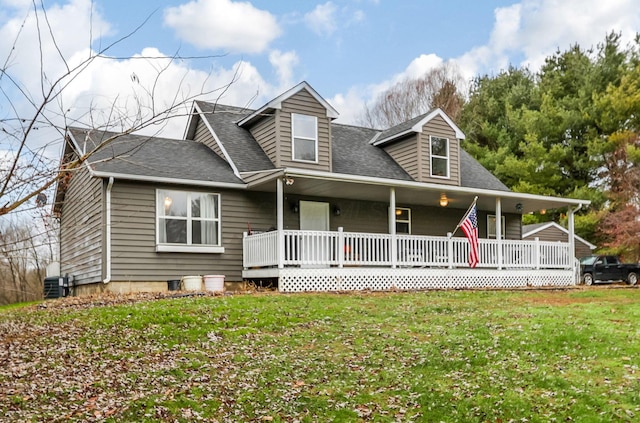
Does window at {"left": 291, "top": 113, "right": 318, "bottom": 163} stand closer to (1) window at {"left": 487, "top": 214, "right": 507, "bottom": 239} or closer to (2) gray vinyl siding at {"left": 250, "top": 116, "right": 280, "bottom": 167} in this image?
(2) gray vinyl siding at {"left": 250, "top": 116, "right": 280, "bottom": 167}

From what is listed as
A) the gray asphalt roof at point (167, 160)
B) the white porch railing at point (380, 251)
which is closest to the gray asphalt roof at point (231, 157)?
the gray asphalt roof at point (167, 160)

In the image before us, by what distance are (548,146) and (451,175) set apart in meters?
16.7

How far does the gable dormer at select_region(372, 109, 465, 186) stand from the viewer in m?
19.2

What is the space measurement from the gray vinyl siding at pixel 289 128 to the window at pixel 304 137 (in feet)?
0.37

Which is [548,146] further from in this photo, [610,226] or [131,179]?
[131,179]

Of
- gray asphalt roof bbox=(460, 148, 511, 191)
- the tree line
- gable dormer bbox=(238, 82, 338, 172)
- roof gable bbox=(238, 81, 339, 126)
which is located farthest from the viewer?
the tree line

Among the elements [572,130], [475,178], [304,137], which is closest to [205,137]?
[304,137]

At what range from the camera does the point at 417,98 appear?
4000cm

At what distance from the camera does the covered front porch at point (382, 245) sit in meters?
15.3

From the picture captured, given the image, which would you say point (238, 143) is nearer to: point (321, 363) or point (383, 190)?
point (383, 190)

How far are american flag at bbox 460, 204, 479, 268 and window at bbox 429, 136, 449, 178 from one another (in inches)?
119

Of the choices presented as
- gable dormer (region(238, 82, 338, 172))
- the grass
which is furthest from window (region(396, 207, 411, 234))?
Answer: the grass

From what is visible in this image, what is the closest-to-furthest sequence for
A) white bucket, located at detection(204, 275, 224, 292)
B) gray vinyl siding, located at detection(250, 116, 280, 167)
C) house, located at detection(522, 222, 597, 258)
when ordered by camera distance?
white bucket, located at detection(204, 275, 224, 292)
gray vinyl siding, located at detection(250, 116, 280, 167)
house, located at detection(522, 222, 597, 258)

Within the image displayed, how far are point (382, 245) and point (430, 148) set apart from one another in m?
4.43
